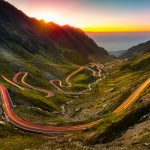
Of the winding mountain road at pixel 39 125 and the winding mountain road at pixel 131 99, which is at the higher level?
the winding mountain road at pixel 131 99

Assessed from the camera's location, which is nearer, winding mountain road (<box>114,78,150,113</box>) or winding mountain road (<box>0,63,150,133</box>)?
winding mountain road (<box>0,63,150,133</box>)

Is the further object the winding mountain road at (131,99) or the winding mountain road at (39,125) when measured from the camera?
the winding mountain road at (131,99)

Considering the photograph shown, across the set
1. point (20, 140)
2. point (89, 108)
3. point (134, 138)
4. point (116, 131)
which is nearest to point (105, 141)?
point (116, 131)

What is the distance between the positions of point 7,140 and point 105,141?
30.8 m

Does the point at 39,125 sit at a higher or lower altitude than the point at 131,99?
lower

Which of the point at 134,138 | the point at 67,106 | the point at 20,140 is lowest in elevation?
the point at 67,106

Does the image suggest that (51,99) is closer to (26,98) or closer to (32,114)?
(26,98)

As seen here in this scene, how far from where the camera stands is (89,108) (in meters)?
165

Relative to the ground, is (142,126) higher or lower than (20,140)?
higher

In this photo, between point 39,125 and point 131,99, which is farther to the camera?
point 131,99

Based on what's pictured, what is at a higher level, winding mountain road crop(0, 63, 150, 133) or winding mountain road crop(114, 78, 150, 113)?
winding mountain road crop(114, 78, 150, 113)

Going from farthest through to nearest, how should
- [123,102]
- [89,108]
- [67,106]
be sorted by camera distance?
1. [67,106]
2. [89,108]
3. [123,102]

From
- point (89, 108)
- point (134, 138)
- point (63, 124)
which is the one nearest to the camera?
point (134, 138)

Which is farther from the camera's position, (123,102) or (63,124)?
(123,102)
